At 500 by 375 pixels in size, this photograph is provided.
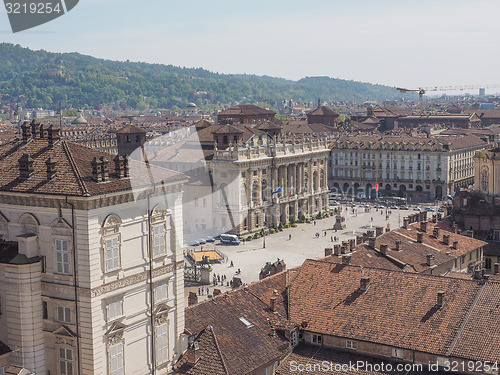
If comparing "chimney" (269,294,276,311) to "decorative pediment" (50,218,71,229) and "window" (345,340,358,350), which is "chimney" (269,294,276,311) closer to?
"window" (345,340,358,350)

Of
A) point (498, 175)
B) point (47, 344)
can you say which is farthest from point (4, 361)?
point (498, 175)

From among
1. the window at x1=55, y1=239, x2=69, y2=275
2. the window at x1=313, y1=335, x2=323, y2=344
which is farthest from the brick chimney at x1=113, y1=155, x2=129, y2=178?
the window at x1=313, y1=335, x2=323, y2=344

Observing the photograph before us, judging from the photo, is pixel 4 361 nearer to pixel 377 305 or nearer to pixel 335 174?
pixel 377 305

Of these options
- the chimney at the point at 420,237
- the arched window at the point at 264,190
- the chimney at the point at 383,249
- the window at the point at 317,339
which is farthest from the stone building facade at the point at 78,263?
the arched window at the point at 264,190

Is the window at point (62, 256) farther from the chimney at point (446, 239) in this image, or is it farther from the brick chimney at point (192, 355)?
the chimney at point (446, 239)

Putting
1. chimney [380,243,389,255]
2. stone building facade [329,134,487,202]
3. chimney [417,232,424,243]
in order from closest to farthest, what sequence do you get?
1. chimney [380,243,389,255]
2. chimney [417,232,424,243]
3. stone building facade [329,134,487,202]
